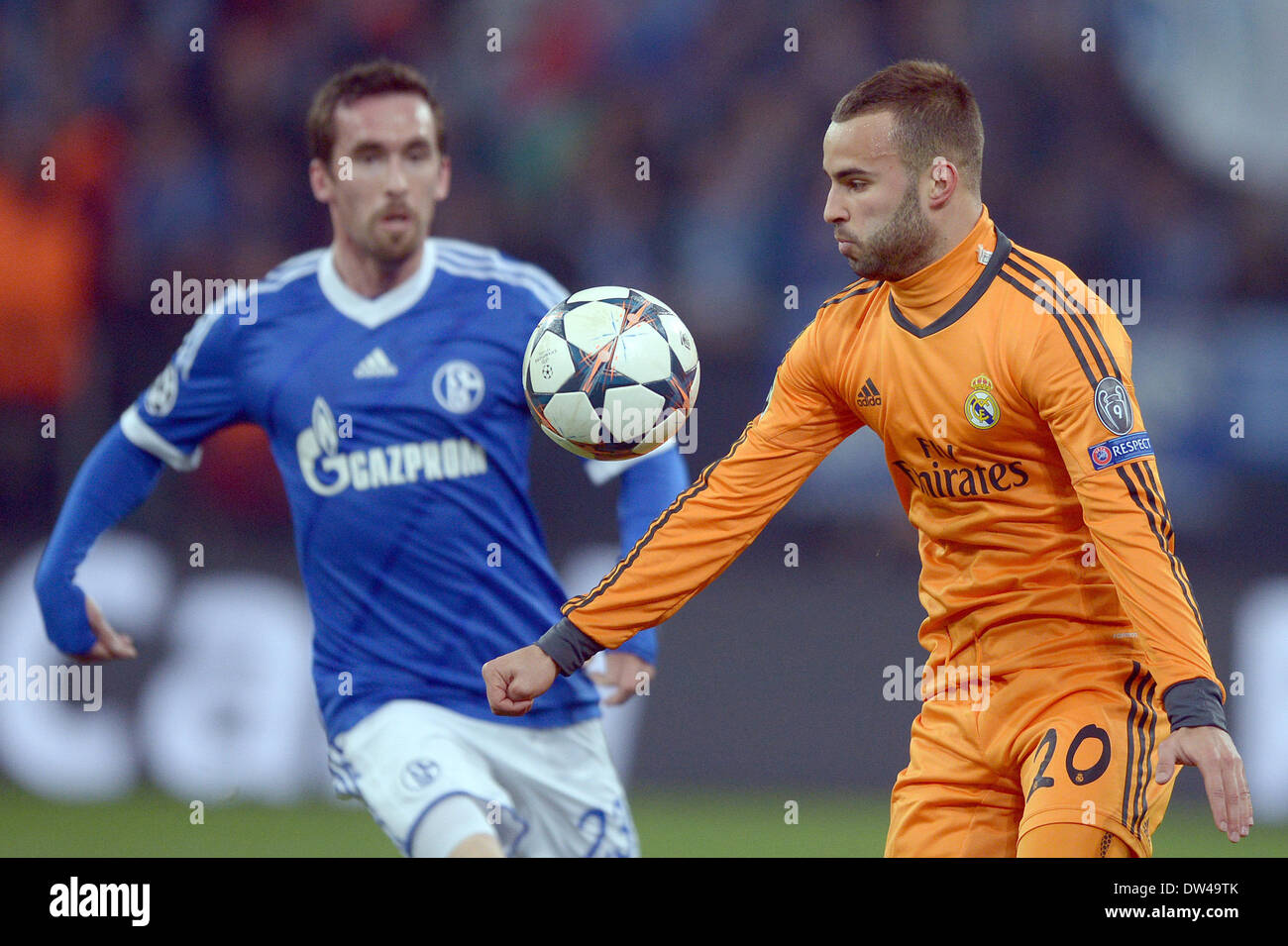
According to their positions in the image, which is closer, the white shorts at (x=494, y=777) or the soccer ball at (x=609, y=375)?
the soccer ball at (x=609, y=375)

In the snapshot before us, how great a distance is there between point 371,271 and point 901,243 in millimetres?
1882

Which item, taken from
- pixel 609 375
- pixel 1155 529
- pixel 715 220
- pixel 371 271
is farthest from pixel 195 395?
pixel 715 220

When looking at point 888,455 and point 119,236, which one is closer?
point 888,455

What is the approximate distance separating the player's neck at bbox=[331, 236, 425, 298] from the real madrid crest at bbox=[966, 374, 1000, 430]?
199 cm

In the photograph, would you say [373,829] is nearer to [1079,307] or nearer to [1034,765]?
[1034,765]

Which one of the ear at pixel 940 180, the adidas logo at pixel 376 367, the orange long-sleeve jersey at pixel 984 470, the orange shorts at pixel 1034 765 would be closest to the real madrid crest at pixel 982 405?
the orange long-sleeve jersey at pixel 984 470

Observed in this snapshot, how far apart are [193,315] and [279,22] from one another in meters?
2.28

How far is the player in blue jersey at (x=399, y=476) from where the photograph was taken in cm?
487

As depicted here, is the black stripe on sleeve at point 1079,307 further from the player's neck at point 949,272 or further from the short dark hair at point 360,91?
the short dark hair at point 360,91

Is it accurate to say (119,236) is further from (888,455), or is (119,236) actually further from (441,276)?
(888,455)

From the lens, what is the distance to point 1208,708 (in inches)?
135

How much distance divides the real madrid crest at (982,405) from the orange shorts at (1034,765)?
0.61m

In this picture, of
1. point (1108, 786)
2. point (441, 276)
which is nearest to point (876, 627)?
point (441, 276)

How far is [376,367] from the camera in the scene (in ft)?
16.5
